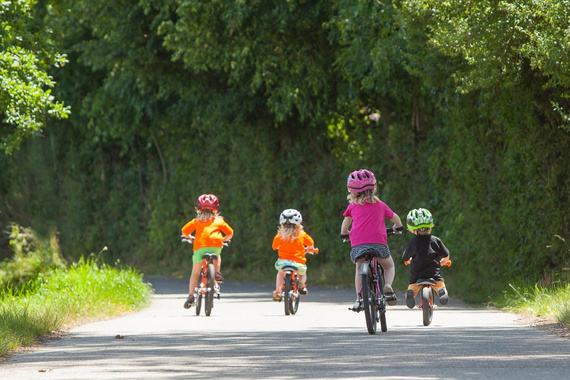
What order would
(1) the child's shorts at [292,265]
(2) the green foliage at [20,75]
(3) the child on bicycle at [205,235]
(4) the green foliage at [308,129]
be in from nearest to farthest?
(1) the child's shorts at [292,265], (3) the child on bicycle at [205,235], (4) the green foliage at [308,129], (2) the green foliage at [20,75]

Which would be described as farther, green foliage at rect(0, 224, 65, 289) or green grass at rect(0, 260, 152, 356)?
green foliage at rect(0, 224, 65, 289)

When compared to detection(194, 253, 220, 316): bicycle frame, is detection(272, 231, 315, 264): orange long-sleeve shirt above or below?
above

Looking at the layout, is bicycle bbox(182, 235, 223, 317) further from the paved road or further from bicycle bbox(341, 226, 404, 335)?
bicycle bbox(341, 226, 404, 335)

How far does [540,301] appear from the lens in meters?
15.5

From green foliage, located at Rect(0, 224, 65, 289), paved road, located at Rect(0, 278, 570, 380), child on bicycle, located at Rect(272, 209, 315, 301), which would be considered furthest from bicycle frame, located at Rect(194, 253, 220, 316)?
green foliage, located at Rect(0, 224, 65, 289)

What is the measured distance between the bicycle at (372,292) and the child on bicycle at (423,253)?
1039 mm

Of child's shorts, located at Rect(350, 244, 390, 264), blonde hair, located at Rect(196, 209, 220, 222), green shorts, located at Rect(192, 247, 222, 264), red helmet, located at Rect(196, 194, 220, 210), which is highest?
red helmet, located at Rect(196, 194, 220, 210)

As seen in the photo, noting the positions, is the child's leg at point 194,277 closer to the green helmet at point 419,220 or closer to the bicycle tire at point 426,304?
the green helmet at point 419,220

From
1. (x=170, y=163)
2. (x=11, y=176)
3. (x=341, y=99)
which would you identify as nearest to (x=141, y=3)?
(x=341, y=99)

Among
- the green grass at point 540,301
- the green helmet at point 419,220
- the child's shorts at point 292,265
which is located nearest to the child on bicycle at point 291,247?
the child's shorts at point 292,265

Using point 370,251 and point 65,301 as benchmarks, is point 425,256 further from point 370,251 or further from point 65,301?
point 65,301

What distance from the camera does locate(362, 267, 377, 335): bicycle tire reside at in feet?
40.4

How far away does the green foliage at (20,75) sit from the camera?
18.8 m

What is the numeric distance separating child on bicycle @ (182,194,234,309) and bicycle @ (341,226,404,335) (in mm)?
4252
